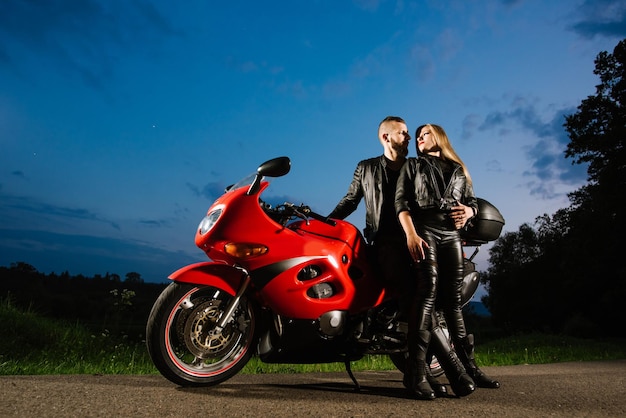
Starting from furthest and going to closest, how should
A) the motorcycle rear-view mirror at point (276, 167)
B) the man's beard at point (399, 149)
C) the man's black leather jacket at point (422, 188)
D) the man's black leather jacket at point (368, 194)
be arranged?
the man's beard at point (399, 149) → the man's black leather jacket at point (368, 194) → the man's black leather jacket at point (422, 188) → the motorcycle rear-view mirror at point (276, 167)

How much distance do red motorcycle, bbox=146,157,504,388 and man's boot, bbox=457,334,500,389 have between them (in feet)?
2.29

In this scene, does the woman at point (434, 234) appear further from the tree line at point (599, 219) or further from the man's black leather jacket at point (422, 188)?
the tree line at point (599, 219)

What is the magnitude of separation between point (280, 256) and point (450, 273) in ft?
4.50

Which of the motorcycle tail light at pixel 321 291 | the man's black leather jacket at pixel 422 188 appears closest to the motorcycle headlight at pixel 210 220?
the motorcycle tail light at pixel 321 291

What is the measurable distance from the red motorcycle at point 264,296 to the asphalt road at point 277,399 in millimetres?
296

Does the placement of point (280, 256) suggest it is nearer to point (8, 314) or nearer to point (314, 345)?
point (314, 345)

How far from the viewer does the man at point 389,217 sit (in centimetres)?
448

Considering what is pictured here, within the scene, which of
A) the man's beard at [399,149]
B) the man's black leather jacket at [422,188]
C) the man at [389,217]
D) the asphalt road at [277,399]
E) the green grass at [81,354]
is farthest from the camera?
the green grass at [81,354]

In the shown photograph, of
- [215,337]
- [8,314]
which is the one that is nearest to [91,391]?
[215,337]

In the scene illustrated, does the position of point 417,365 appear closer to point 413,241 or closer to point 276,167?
point 413,241

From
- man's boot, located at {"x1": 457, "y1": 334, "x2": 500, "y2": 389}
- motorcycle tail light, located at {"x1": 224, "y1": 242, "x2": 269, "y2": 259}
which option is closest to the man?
man's boot, located at {"x1": 457, "y1": 334, "x2": 500, "y2": 389}

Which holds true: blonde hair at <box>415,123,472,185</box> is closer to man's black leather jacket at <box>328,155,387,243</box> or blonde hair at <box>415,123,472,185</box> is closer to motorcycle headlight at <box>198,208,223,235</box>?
man's black leather jacket at <box>328,155,387,243</box>

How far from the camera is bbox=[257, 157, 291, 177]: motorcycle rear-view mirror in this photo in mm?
4152

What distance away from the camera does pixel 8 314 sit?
1018cm
